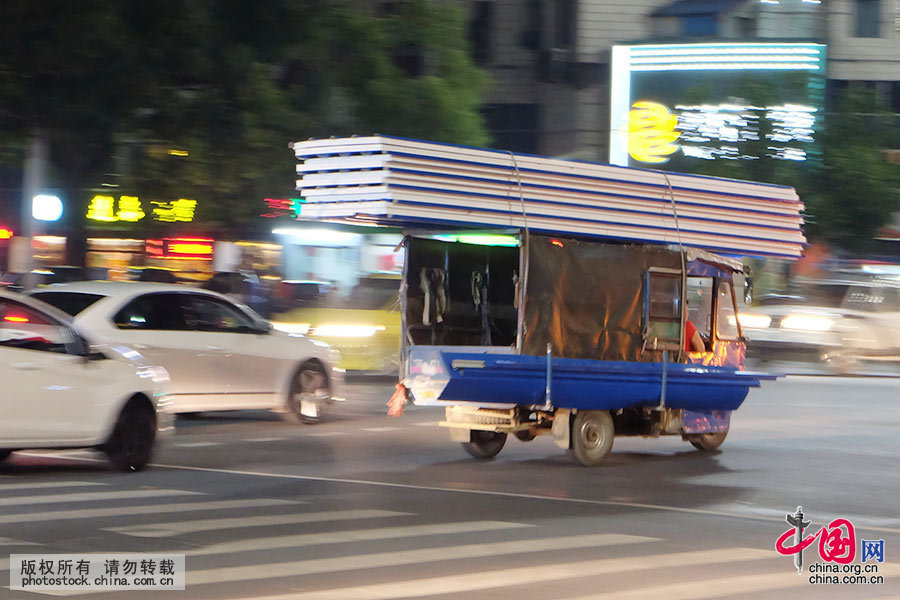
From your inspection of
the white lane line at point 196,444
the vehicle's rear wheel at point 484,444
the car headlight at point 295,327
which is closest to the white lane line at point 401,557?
the vehicle's rear wheel at point 484,444

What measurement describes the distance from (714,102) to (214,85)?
22707mm

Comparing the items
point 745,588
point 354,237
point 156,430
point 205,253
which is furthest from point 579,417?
point 205,253

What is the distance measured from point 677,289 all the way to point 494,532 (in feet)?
19.4

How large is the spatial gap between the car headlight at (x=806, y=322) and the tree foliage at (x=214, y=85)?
27.0 feet

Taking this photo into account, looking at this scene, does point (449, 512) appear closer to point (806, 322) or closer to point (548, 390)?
point (548, 390)

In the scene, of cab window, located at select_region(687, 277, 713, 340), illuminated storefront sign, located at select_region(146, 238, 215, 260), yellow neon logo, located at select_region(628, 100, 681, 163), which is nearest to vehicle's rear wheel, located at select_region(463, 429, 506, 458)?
cab window, located at select_region(687, 277, 713, 340)

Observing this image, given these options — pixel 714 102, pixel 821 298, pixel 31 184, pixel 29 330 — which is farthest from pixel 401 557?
pixel 714 102

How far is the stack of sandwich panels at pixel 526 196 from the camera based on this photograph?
13.0 m

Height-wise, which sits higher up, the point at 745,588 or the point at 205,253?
the point at 205,253

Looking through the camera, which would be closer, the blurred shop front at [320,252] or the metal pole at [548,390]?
the metal pole at [548,390]

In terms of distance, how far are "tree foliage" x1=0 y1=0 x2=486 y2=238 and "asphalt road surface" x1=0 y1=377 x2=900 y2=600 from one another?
24.6ft

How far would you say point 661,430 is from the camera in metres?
14.6

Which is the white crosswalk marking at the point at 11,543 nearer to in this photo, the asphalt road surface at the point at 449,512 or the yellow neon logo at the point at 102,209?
the asphalt road surface at the point at 449,512

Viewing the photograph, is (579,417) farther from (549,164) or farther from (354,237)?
(354,237)
